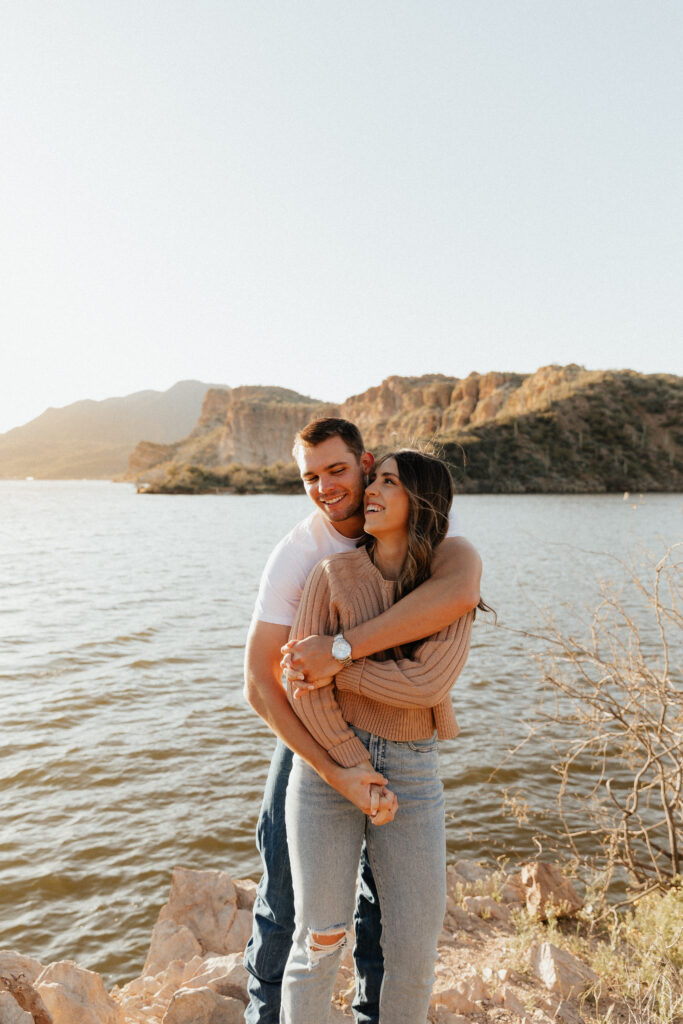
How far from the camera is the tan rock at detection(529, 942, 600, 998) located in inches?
131

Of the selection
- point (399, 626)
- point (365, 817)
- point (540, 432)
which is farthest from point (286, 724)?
point (540, 432)

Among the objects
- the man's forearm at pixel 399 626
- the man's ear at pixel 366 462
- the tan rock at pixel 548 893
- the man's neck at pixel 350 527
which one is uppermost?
the man's ear at pixel 366 462

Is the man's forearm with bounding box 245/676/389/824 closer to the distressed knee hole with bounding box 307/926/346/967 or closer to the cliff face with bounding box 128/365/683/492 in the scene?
the distressed knee hole with bounding box 307/926/346/967

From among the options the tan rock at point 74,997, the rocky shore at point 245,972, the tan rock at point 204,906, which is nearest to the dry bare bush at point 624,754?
the rocky shore at point 245,972

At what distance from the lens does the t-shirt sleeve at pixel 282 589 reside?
2.19 metres

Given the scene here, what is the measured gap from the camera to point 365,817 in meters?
2.04

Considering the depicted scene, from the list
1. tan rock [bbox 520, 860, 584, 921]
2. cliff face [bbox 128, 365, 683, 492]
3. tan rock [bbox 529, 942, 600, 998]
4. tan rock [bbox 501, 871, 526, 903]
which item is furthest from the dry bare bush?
cliff face [bbox 128, 365, 683, 492]

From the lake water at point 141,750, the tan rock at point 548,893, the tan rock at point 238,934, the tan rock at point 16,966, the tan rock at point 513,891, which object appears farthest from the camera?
the lake water at point 141,750

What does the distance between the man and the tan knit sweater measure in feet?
0.20

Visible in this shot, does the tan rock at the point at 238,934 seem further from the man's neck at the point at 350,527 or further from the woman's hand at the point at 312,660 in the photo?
the man's neck at the point at 350,527

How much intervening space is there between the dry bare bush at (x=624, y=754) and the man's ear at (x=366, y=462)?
254 cm

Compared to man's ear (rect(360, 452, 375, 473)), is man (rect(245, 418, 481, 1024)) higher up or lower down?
lower down

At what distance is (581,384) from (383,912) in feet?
364

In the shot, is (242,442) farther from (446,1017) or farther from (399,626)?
(399,626)
